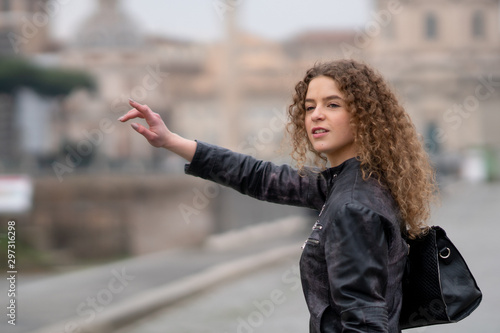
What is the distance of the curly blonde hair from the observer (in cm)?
208

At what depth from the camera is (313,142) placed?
7.01 feet

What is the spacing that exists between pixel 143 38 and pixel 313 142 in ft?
178

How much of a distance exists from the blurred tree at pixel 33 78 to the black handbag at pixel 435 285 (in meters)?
40.3

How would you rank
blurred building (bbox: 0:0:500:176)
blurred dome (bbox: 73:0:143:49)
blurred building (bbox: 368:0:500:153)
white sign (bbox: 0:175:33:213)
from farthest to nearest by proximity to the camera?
blurred dome (bbox: 73:0:143:49), blurred building (bbox: 368:0:500:153), blurred building (bbox: 0:0:500:176), white sign (bbox: 0:175:33:213)

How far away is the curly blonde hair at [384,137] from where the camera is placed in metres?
2.08

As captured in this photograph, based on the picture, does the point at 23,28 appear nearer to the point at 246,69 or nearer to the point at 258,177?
the point at 246,69

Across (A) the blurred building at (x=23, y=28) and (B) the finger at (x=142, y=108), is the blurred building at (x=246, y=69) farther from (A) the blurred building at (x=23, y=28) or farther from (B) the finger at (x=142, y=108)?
(B) the finger at (x=142, y=108)

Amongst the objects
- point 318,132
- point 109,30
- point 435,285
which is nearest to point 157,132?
point 318,132

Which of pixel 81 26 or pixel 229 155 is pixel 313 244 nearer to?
pixel 229 155

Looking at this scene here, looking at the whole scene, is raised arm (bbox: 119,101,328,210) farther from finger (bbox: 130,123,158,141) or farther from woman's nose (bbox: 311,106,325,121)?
woman's nose (bbox: 311,106,325,121)

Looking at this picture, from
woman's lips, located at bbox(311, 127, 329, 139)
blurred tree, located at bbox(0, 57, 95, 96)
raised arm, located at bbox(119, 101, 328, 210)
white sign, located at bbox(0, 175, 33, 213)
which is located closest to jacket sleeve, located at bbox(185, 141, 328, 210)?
raised arm, located at bbox(119, 101, 328, 210)

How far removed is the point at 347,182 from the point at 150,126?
1.80ft

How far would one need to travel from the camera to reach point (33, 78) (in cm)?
4225

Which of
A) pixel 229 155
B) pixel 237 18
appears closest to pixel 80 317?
pixel 229 155
